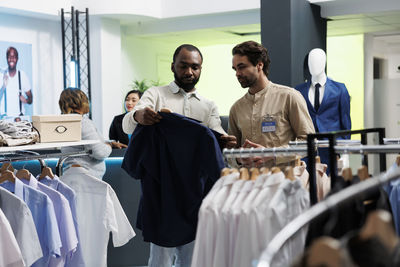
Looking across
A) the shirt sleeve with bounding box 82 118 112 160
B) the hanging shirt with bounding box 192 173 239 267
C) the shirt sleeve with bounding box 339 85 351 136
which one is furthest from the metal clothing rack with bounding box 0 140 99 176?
the shirt sleeve with bounding box 339 85 351 136

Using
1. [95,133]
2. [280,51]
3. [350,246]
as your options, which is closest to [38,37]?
[280,51]

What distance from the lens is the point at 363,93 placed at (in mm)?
12500

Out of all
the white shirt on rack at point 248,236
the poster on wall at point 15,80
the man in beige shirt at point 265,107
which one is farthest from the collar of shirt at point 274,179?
the poster on wall at point 15,80

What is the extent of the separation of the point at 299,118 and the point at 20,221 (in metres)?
1.52

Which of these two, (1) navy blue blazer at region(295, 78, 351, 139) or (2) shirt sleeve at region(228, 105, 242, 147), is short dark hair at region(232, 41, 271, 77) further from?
(1) navy blue blazer at region(295, 78, 351, 139)

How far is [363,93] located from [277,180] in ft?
35.9

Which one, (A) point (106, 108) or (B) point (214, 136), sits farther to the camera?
(A) point (106, 108)

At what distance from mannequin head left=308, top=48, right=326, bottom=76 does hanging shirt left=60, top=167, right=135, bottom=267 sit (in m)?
2.35

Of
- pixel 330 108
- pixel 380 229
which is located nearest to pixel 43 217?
pixel 380 229

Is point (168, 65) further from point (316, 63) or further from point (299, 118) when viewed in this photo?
point (299, 118)

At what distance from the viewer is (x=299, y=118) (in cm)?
311

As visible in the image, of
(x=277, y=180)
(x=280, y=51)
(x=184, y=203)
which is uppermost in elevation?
(x=280, y=51)

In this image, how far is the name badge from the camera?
3160 millimetres

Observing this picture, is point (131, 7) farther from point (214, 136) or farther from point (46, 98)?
point (214, 136)
